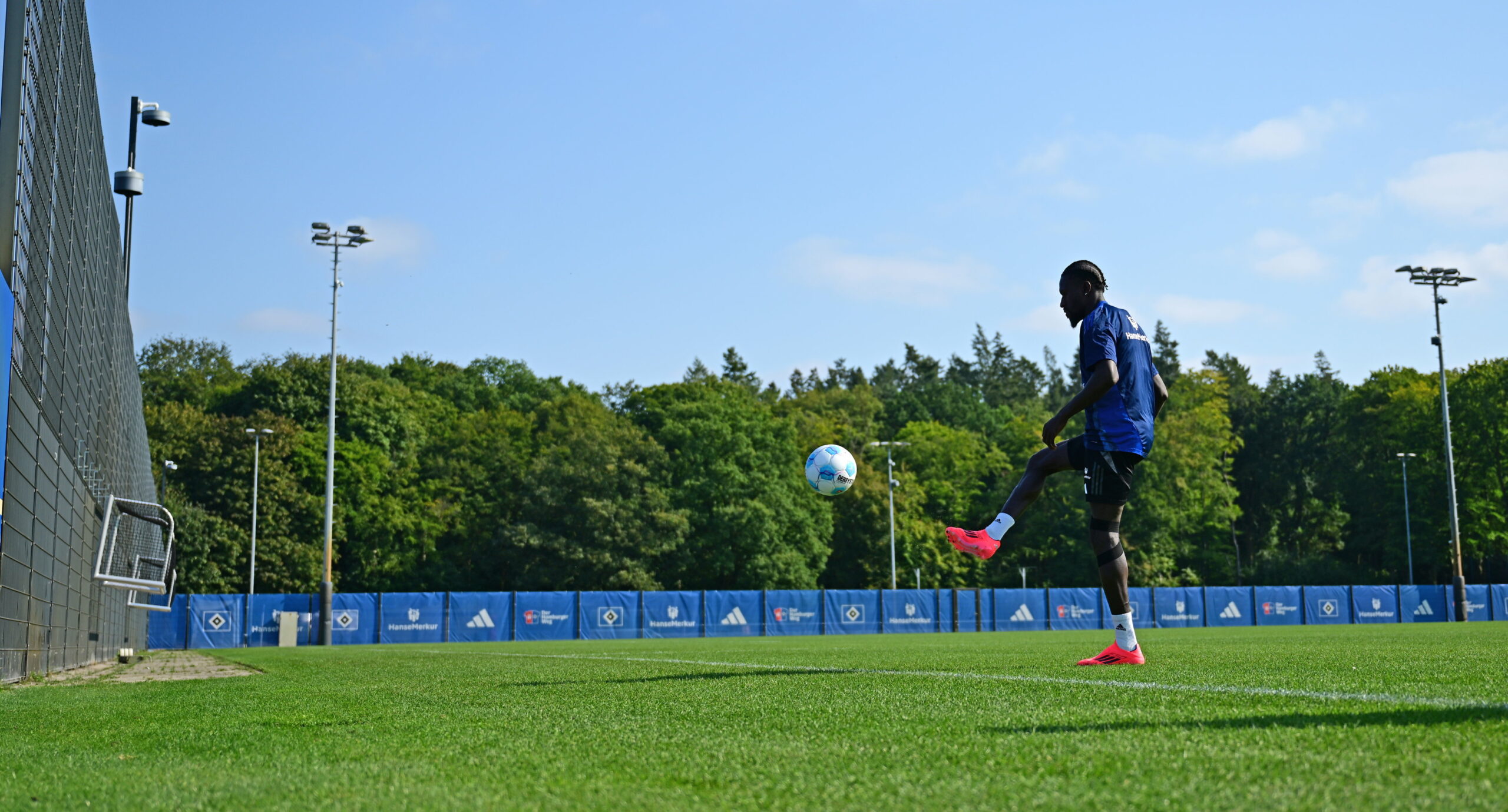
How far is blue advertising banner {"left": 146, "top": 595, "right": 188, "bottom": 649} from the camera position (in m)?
38.1

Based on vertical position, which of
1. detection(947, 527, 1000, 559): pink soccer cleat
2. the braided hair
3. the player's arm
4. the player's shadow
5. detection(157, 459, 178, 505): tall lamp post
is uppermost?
detection(157, 459, 178, 505): tall lamp post

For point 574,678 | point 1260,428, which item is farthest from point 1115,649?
point 1260,428

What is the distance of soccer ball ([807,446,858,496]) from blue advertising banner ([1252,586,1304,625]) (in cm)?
4194

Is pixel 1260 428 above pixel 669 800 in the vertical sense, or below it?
above

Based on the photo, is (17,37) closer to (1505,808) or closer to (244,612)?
(1505,808)

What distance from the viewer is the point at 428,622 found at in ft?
134

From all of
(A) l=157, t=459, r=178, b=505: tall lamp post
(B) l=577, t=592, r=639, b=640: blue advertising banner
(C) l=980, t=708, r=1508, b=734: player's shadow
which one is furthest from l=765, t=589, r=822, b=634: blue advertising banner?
(C) l=980, t=708, r=1508, b=734: player's shadow

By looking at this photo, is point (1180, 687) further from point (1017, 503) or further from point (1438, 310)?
point (1438, 310)

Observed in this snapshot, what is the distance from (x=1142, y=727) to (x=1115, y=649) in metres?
3.62

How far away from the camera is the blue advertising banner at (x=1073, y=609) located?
46656 mm

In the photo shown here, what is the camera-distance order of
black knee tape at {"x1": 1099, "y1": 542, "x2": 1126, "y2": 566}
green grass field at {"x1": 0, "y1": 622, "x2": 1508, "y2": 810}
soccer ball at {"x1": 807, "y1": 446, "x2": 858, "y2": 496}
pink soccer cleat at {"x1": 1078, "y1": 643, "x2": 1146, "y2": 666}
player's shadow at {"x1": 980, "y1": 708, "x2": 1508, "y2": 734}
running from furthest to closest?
soccer ball at {"x1": 807, "y1": 446, "x2": 858, "y2": 496} < pink soccer cleat at {"x1": 1078, "y1": 643, "x2": 1146, "y2": 666} < black knee tape at {"x1": 1099, "y1": 542, "x2": 1126, "y2": 566} < player's shadow at {"x1": 980, "y1": 708, "x2": 1508, "y2": 734} < green grass field at {"x1": 0, "y1": 622, "x2": 1508, "y2": 810}

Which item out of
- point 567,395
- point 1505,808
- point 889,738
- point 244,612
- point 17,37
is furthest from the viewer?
point 567,395

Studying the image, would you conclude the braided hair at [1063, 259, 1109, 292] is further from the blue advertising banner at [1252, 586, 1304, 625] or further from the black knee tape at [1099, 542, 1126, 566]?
the blue advertising banner at [1252, 586, 1304, 625]

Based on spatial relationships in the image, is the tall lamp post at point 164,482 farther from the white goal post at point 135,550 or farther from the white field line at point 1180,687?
the white field line at point 1180,687
